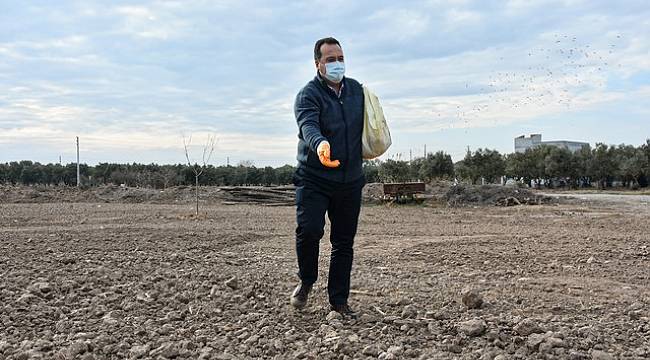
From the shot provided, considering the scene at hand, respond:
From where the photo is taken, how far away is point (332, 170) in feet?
12.7

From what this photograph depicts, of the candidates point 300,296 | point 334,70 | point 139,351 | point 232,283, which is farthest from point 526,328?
point 232,283

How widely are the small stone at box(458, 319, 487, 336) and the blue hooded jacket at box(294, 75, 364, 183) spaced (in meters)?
1.11

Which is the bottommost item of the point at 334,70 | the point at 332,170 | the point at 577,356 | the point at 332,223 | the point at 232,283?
the point at 577,356

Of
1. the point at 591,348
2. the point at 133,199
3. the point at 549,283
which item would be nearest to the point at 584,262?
the point at 549,283

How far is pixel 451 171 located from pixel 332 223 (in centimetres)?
3809

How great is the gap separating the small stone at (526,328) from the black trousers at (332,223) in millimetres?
1080

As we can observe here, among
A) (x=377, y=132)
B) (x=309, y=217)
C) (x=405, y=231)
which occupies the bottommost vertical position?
(x=405, y=231)

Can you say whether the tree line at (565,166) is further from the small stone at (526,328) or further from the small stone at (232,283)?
the small stone at (526,328)

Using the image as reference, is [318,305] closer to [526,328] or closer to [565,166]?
[526,328]

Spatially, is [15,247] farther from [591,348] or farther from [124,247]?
[591,348]

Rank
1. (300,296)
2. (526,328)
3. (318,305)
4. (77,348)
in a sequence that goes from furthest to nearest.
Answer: (318,305) → (300,296) → (526,328) → (77,348)

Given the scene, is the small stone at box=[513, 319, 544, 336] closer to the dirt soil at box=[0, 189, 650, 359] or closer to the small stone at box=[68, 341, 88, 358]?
the dirt soil at box=[0, 189, 650, 359]

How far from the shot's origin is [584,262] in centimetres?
686

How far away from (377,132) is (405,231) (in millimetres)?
7822
